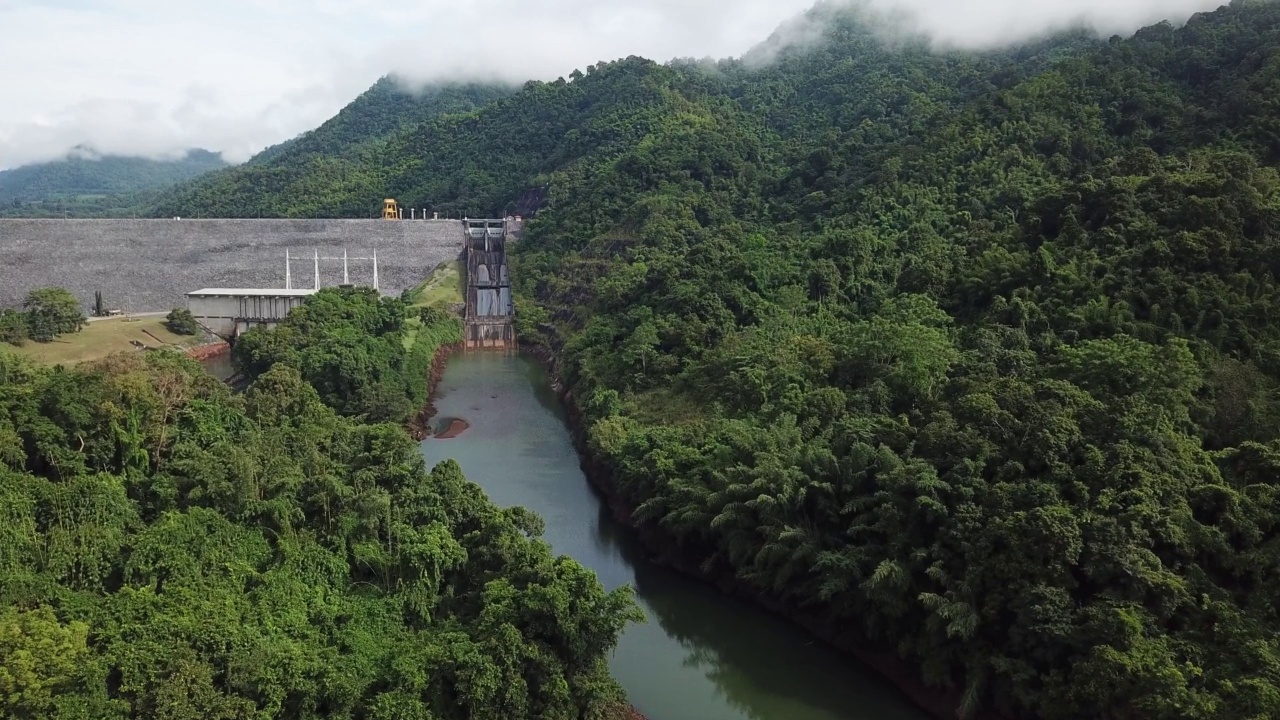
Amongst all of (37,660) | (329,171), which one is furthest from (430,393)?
(329,171)

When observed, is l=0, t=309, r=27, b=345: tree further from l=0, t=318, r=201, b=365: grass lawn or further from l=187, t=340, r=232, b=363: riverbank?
l=187, t=340, r=232, b=363: riverbank

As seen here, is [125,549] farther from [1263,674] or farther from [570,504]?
[1263,674]

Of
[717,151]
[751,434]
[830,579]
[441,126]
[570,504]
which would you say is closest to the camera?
[830,579]

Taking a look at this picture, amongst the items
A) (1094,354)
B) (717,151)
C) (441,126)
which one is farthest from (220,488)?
(441,126)

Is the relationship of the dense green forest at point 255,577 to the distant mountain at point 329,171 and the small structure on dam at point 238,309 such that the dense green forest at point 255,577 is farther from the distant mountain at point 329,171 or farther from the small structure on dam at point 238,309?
the distant mountain at point 329,171

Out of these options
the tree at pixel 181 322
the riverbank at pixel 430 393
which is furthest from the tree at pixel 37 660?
the tree at pixel 181 322

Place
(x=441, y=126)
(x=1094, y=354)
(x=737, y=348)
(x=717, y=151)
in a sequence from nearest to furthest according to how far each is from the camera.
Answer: (x=1094, y=354)
(x=737, y=348)
(x=717, y=151)
(x=441, y=126)
